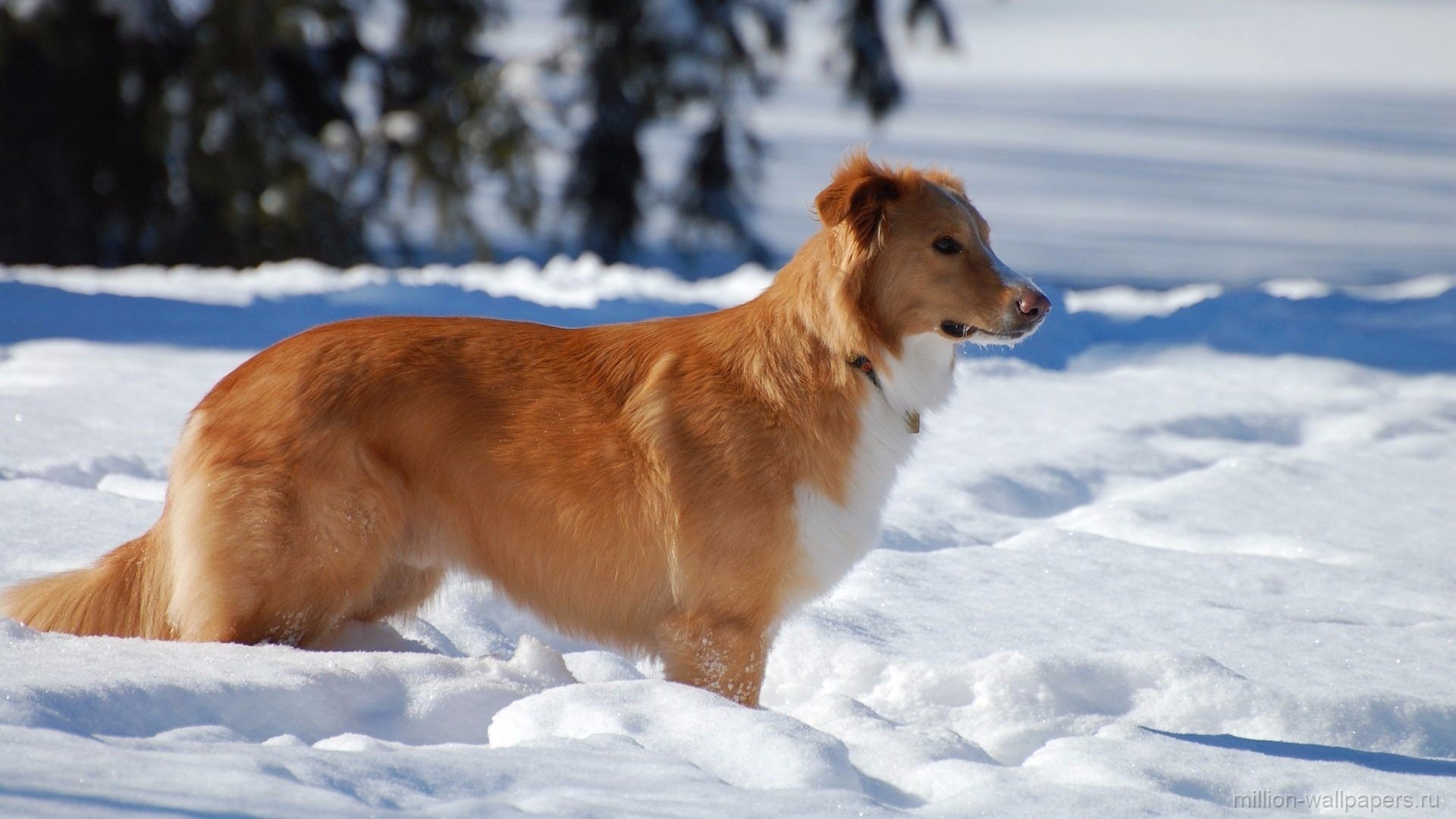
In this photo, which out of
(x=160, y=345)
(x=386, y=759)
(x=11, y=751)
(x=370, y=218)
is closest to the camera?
(x=11, y=751)

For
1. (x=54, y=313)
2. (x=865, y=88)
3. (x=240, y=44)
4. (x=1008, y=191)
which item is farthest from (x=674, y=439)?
(x=1008, y=191)

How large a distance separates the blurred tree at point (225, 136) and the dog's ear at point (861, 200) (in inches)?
388

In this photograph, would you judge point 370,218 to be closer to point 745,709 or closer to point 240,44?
point 240,44

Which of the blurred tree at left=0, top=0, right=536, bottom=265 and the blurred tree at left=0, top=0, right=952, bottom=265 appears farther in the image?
the blurred tree at left=0, top=0, right=952, bottom=265

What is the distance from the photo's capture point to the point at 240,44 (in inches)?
481

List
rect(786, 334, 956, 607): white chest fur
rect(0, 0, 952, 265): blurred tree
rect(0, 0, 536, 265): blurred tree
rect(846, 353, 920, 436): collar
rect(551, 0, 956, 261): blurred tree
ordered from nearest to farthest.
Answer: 1. rect(786, 334, 956, 607): white chest fur
2. rect(846, 353, 920, 436): collar
3. rect(0, 0, 536, 265): blurred tree
4. rect(0, 0, 952, 265): blurred tree
5. rect(551, 0, 956, 261): blurred tree

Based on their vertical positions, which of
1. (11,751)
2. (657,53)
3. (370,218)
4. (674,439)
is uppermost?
(657,53)

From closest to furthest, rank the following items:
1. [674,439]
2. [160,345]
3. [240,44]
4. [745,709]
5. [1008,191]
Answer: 1. [745,709]
2. [674,439]
3. [160,345]
4. [240,44]
5. [1008,191]

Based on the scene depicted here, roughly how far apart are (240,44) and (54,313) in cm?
552

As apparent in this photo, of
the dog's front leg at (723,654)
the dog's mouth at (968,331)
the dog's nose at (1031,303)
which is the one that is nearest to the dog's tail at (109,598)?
the dog's front leg at (723,654)

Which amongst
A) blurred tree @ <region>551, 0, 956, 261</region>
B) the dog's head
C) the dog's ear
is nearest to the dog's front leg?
the dog's head

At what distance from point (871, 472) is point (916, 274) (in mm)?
509

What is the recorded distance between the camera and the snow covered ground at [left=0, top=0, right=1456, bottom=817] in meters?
2.54

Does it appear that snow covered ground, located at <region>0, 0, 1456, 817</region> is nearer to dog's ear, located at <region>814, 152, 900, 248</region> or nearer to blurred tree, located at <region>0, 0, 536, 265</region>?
dog's ear, located at <region>814, 152, 900, 248</region>
